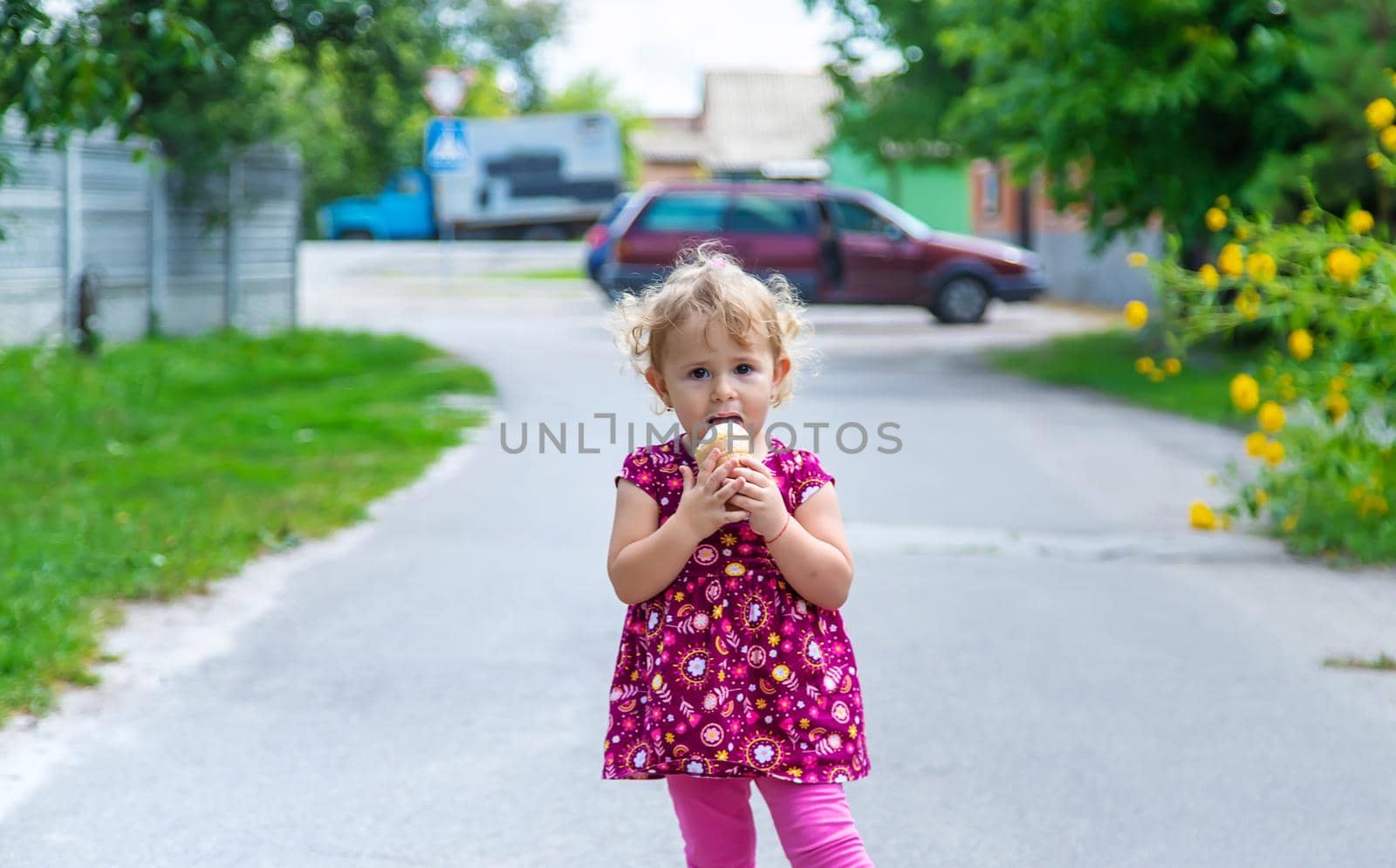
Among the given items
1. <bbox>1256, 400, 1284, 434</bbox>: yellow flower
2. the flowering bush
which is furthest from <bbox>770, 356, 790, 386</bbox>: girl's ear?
<bbox>1256, 400, 1284, 434</bbox>: yellow flower

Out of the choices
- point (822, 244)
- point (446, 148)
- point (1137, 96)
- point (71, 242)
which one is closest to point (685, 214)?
point (822, 244)

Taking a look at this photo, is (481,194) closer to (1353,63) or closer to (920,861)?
(1353,63)

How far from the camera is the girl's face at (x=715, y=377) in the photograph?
111 inches

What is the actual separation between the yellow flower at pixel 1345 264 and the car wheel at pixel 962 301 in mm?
15285

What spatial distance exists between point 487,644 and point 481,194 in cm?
4367

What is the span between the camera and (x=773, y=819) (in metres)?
2.91

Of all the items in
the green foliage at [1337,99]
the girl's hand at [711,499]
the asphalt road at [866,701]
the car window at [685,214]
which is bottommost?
the asphalt road at [866,701]

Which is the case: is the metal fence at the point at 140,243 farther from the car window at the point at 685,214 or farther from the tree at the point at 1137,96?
the tree at the point at 1137,96

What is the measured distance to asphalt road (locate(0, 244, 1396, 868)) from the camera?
3820mm

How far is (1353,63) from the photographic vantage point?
9.43m

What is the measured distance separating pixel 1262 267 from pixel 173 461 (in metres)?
5.48

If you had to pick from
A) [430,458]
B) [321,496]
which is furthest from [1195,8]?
[321,496]

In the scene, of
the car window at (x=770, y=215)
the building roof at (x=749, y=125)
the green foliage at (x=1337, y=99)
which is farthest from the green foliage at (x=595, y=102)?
the green foliage at (x=1337, y=99)

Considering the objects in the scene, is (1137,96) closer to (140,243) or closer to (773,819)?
(140,243)
